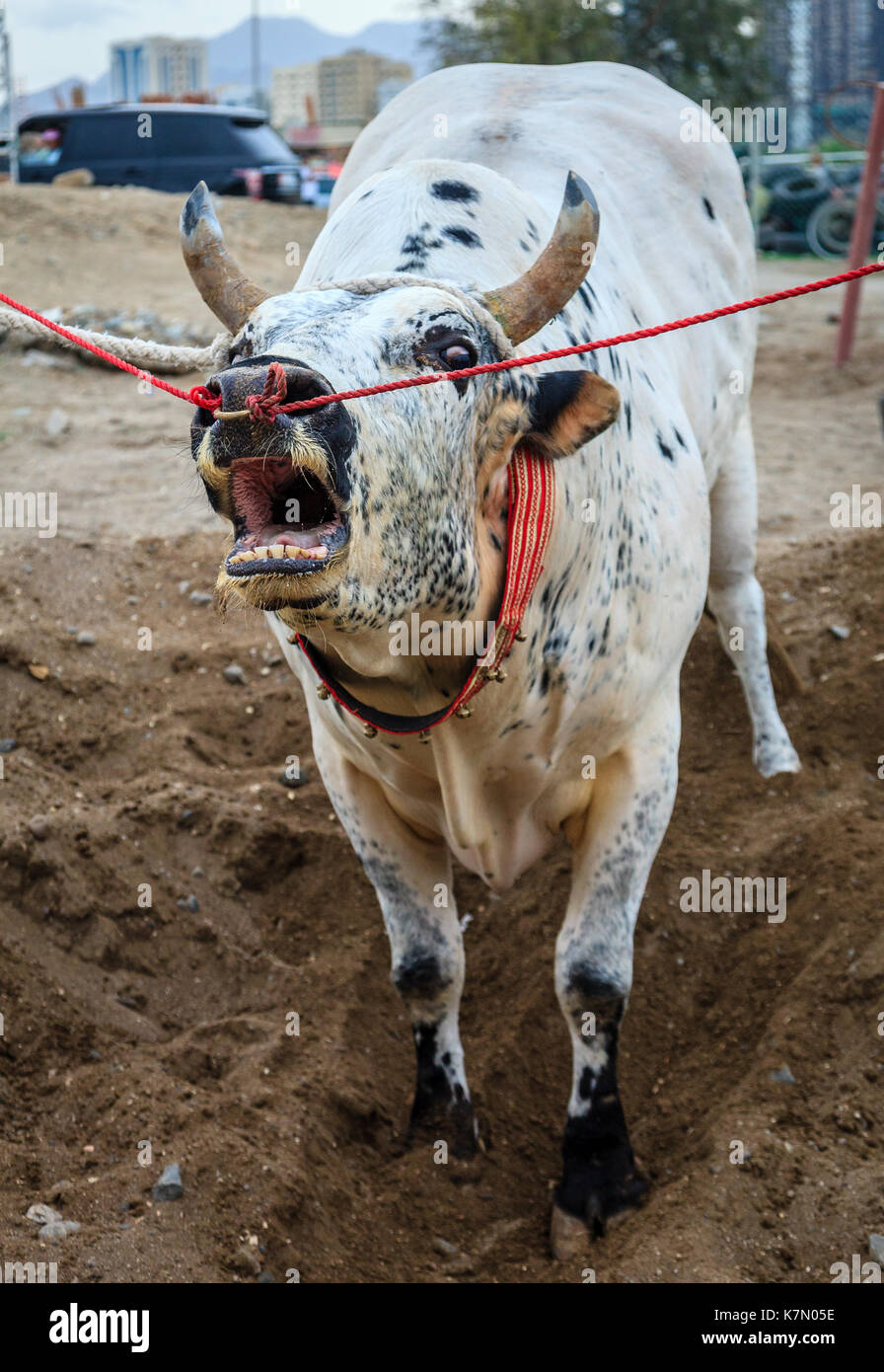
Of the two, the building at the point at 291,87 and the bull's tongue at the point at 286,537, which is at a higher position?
the building at the point at 291,87

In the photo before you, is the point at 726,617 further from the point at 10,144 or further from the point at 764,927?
the point at 10,144

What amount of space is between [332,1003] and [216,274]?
6.07ft

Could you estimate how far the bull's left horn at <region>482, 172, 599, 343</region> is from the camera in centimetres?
221

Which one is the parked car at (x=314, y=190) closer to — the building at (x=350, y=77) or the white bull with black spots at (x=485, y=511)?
the white bull with black spots at (x=485, y=511)

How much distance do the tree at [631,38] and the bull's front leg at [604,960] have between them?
1553 cm

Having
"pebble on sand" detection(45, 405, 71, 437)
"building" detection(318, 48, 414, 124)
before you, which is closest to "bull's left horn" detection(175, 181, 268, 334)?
"pebble on sand" detection(45, 405, 71, 437)

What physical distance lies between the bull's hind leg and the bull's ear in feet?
7.19

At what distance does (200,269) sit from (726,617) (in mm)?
2647

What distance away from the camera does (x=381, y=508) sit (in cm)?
200

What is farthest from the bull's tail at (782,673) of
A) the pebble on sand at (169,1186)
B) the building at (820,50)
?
the building at (820,50)

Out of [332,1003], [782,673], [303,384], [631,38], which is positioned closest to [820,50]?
[631,38]

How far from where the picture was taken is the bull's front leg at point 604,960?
2.91m

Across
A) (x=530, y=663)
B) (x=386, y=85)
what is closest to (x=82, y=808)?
(x=530, y=663)

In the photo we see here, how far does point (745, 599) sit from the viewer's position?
460 centimetres
